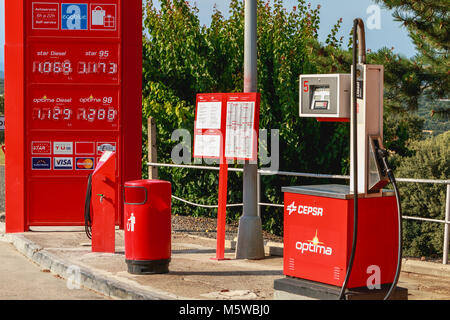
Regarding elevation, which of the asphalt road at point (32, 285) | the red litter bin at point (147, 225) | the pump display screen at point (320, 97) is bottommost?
the asphalt road at point (32, 285)

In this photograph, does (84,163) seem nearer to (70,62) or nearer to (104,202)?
(70,62)

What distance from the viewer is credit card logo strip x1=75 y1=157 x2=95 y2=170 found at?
1203 cm

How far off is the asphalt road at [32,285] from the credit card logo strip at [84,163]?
89.0 inches

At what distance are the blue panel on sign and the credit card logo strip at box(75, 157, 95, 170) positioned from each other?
2084mm

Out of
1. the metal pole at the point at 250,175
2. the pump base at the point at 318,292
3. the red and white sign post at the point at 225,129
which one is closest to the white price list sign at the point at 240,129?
the red and white sign post at the point at 225,129

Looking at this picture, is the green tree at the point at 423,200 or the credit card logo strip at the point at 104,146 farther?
the green tree at the point at 423,200

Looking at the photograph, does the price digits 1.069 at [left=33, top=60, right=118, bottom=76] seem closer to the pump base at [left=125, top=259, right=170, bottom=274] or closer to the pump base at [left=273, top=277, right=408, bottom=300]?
the pump base at [left=125, top=259, right=170, bottom=274]

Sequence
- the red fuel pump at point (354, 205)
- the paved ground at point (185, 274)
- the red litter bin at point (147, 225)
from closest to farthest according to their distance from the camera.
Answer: the red fuel pump at point (354, 205) → the paved ground at point (185, 274) → the red litter bin at point (147, 225)

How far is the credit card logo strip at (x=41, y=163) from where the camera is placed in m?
12.0

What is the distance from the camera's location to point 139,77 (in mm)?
12148

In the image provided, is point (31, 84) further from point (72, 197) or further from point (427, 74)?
point (427, 74)

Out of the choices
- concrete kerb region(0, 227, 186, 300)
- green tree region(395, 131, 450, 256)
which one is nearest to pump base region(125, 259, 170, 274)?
concrete kerb region(0, 227, 186, 300)

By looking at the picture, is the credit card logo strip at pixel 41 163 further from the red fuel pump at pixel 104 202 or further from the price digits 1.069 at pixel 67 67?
the red fuel pump at pixel 104 202
